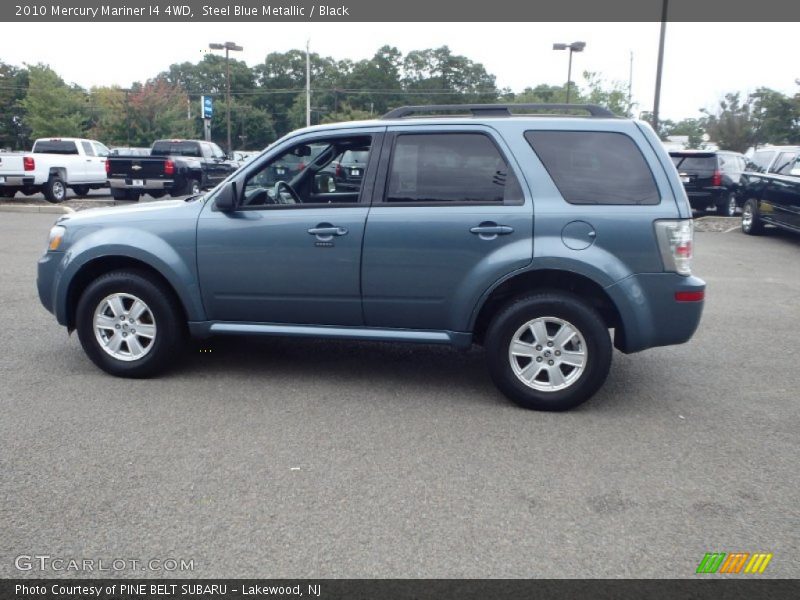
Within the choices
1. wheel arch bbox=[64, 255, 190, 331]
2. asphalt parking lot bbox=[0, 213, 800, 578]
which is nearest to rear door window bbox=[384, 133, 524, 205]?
asphalt parking lot bbox=[0, 213, 800, 578]

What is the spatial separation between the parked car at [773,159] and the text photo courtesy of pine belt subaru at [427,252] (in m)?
10.6

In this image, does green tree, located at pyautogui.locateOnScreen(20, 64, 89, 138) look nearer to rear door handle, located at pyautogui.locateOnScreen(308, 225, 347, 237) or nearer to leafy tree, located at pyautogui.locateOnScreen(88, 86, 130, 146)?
leafy tree, located at pyautogui.locateOnScreen(88, 86, 130, 146)

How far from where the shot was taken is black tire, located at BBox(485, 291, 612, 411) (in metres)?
4.89

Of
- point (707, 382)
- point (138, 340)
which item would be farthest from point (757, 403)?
point (138, 340)

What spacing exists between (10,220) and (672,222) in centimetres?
1505

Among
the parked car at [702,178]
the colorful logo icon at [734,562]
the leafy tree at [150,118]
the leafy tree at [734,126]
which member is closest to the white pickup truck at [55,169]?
the parked car at [702,178]

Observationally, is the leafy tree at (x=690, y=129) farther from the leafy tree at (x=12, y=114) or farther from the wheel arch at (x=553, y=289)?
the wheel arch at (x=553, y=289)

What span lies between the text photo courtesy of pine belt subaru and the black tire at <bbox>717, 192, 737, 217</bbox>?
15835 mm

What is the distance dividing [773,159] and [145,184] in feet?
48.3

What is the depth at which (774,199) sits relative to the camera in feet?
46.6

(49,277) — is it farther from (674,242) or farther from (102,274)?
(674,242)

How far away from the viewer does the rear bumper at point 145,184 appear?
1931 cm

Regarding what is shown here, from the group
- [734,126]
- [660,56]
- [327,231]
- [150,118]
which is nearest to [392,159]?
[327,231]
